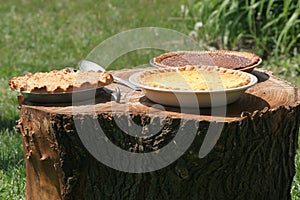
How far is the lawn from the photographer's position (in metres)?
5.54

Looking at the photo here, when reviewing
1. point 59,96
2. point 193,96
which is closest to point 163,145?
point 193,96

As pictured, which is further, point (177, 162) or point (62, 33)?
point (62, 33)

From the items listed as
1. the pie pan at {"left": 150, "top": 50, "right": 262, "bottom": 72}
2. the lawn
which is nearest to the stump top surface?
the pie pan at {"left": 150, "top": 50, "right": 262, "bottom": 72}

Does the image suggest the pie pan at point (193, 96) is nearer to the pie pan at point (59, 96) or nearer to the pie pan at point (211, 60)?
the pie pan at point (59, 96)

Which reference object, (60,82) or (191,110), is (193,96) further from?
(60,82)

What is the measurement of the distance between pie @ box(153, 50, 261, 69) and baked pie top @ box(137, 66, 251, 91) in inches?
8.4

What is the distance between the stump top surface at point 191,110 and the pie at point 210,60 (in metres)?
0.17

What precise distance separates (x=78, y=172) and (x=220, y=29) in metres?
3.97

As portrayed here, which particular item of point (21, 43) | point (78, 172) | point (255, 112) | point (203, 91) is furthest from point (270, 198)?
point (21, 43)

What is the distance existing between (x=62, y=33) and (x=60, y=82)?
463 cm

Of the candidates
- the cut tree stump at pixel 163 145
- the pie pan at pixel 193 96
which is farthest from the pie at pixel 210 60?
the pie pan at pixel 193 96

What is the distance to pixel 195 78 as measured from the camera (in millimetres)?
2971

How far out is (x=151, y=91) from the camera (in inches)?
112

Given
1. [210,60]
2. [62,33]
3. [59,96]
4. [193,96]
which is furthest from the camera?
[62,33]
